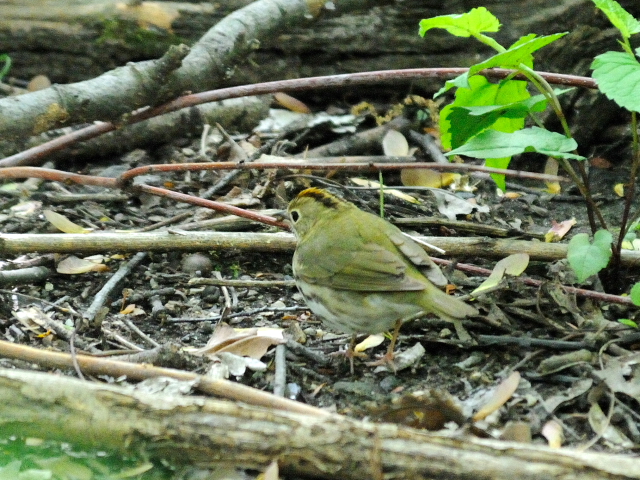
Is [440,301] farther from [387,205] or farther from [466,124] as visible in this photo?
[387,205]

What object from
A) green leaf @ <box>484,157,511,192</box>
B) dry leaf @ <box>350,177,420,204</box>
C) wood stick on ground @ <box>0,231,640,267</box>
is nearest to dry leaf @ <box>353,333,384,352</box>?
wood stick on ground @ <box>0,231,640,267</box>

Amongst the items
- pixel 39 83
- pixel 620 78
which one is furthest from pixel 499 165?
pixel 39 83

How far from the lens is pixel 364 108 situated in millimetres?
5691

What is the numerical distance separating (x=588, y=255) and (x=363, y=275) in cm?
89

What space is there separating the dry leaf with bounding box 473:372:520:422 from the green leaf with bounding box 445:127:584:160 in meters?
0.81

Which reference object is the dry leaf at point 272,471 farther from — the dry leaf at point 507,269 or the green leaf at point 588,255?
the dry leaf at point 507,269

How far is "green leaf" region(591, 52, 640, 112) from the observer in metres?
2.67

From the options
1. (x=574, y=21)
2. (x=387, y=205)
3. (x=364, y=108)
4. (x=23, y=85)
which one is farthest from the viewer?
(x=23, y=85)

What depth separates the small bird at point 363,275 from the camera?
9.99 feet

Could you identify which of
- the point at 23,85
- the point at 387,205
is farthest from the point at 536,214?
the point at 23,85

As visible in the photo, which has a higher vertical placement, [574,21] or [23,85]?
[574,21]

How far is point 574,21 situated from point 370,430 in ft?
12.7

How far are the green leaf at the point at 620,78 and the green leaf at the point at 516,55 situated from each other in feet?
0.65

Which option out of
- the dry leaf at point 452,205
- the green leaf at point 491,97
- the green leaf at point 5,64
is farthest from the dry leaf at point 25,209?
the green leaf at point 491,97
